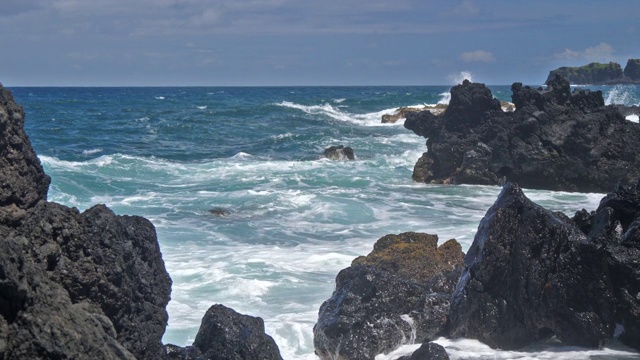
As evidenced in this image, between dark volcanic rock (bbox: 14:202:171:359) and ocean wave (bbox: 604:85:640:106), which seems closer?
dark volcanic rock (bbox: 14:202:171:359)

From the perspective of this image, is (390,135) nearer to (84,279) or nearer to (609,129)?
(609,129)

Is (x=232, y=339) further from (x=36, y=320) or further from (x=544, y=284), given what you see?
(x=544, y=284)

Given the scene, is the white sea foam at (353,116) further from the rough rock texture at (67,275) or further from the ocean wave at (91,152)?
the rough rock texture at (67,275)

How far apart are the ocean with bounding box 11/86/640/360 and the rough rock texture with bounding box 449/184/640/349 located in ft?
0.64

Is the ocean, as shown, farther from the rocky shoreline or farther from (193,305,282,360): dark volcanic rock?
the rocky shoreline

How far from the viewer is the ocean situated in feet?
32.6

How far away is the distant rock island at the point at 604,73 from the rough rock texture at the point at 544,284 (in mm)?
128691

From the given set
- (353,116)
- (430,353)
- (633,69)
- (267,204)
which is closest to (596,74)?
(633,69)

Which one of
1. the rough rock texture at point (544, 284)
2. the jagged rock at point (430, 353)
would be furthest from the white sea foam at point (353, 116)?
the jagged rock at point (430, 353)

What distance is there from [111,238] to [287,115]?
4606cm

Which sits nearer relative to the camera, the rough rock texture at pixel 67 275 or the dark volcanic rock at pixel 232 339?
the rough rock texture at pixel 67 275

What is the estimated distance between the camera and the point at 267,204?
18.1 m

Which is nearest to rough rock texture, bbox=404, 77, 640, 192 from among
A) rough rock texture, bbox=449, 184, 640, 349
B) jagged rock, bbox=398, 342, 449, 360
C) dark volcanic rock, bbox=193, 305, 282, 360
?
rough rock texture, bbox=449, 184, 640, 349

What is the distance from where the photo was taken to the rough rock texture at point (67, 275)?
378 centimetres
